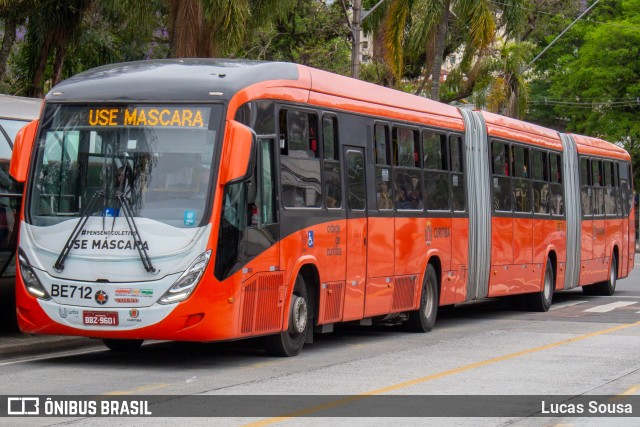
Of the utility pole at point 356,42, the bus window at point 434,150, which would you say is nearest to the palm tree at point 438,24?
the utility pole at point 356,42

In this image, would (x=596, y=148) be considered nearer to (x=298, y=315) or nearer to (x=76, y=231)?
(x=298, y=315)

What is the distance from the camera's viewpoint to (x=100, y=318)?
12.9 metres

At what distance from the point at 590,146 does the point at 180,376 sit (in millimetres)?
17068

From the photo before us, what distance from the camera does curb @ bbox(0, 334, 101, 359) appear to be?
14.8m

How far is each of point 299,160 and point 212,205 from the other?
1925 mm

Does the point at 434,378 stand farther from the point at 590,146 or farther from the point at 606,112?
the point at 606,112

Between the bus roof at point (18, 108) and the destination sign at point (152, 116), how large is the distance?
3524 mm

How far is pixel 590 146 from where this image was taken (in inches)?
1097

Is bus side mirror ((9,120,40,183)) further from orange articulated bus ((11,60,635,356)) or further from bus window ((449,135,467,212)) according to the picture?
bus window ((449,135,467,212))

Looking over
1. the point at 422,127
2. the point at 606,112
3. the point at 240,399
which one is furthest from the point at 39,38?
the point at 606,112

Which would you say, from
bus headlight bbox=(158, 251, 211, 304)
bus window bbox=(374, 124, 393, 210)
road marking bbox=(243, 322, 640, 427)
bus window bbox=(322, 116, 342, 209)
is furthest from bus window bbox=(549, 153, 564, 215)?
bus headlight bbox=(158, 251, 211, 304)

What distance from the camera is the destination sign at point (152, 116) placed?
43.2 ft

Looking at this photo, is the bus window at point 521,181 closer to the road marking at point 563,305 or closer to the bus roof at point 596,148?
the road marking at point 563,305

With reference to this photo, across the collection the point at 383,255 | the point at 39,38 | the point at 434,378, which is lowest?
the point at 434,378
